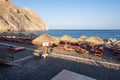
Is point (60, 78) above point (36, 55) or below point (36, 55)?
above

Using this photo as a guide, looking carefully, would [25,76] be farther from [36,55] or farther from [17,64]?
[36,55]

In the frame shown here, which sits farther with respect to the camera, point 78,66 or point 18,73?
point 78,66

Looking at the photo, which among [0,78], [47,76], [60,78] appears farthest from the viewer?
[47,76]

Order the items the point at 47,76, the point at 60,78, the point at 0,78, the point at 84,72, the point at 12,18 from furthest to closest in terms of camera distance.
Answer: the point at 12,18, the point at 84,72, the point at 47,76, the point at 0,78, the point at 60,78

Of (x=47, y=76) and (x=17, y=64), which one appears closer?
(x=47, y=76)

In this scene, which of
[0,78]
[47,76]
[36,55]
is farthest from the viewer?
[36,55]

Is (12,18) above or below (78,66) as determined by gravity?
above

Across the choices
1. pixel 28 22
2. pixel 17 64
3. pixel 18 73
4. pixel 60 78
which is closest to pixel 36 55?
pixel 17 64

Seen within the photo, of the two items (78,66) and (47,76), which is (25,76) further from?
(78,66)

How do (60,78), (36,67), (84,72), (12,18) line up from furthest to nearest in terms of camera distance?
(12,18)
(36,67)
(84,72)
(60,78)

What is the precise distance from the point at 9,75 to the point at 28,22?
126 m

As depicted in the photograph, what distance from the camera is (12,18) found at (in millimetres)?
102438

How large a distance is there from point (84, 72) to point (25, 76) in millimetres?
4792

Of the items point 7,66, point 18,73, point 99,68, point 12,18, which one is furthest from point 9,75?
point 12,18
